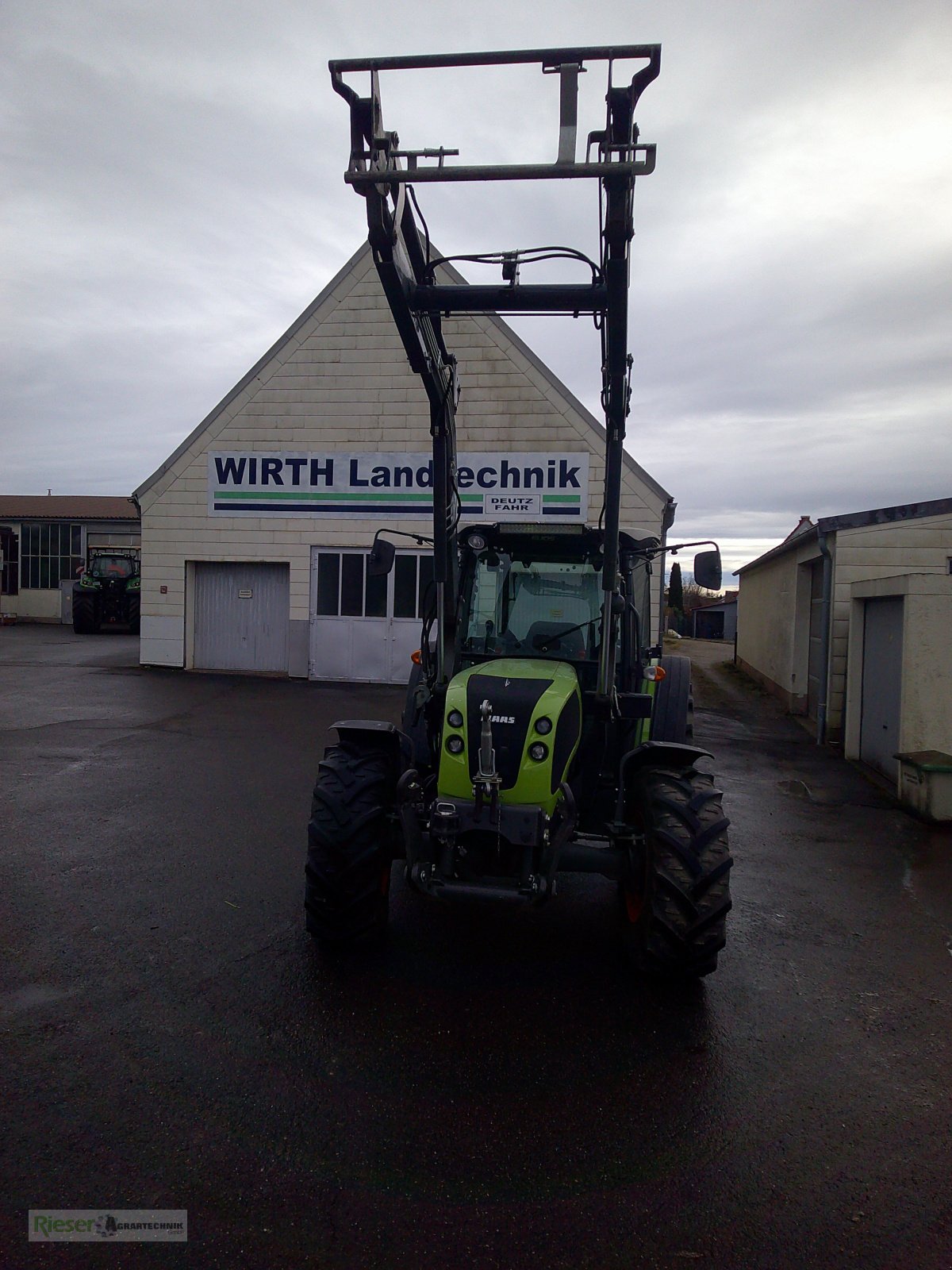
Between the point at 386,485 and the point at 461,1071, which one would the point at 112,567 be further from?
the point at 461,1071

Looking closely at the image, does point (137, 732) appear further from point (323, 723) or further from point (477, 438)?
point (477, 438)

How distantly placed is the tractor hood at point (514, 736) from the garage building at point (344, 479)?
36.7ft

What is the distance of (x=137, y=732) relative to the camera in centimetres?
A: 1100

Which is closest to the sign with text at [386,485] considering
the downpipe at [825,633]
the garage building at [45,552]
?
the downpipe at [825,633]

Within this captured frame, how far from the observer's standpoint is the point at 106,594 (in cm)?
2769

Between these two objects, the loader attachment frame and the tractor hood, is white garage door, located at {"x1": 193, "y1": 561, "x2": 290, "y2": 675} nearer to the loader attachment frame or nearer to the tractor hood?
the loader attachment frame

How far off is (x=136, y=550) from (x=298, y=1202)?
29616mm

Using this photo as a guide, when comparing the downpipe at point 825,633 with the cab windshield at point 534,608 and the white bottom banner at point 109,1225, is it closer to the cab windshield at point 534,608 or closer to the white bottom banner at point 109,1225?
the cab windshield at point 534,608

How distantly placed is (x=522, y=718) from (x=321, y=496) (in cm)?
1269

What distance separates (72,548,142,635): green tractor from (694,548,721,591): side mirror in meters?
25.3

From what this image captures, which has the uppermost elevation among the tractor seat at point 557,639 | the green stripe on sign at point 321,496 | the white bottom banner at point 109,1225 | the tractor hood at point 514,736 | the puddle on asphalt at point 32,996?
the green stripe on sign at point 321,496

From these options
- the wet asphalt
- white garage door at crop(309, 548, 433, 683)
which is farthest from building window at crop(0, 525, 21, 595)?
the wet asphalt

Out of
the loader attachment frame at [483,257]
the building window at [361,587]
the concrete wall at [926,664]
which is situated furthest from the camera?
the building window at [361,587]

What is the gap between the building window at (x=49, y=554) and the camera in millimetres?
34688
